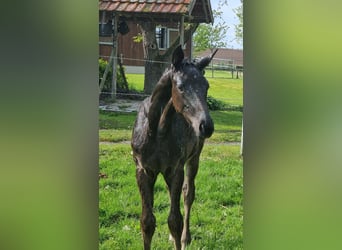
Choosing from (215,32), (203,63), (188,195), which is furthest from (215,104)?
(188,195)

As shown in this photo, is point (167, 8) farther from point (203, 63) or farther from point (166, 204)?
point (166, 204)

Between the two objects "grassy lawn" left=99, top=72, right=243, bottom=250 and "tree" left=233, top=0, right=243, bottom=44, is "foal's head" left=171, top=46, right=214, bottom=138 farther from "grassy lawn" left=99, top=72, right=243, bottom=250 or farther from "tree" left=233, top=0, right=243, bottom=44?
"tree" left=233, top=0, right=243, bottom=44

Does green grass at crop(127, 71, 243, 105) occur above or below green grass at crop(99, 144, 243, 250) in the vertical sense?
above

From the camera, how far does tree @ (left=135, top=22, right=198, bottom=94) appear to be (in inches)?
101

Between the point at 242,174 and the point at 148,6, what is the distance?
1.09 m

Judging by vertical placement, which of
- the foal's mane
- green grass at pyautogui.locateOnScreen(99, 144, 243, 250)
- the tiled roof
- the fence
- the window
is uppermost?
the tiled roof

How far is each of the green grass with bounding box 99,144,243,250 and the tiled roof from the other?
75 centimetres

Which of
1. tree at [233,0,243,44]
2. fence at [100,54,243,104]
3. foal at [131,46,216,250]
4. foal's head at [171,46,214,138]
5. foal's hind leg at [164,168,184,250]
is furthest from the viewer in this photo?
tree at [233,0,243,44]

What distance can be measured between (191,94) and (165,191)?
0.57 meters

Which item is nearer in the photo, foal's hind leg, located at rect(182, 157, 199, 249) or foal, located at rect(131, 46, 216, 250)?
foal, located at rect(131, 46, 216, 250)

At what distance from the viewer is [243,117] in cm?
271

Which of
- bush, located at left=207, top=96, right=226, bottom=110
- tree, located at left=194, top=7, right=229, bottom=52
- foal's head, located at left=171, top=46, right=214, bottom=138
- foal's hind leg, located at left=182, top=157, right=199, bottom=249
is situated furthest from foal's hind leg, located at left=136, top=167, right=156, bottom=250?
tree, located at left=194, top=7, right=229, bottom=52
